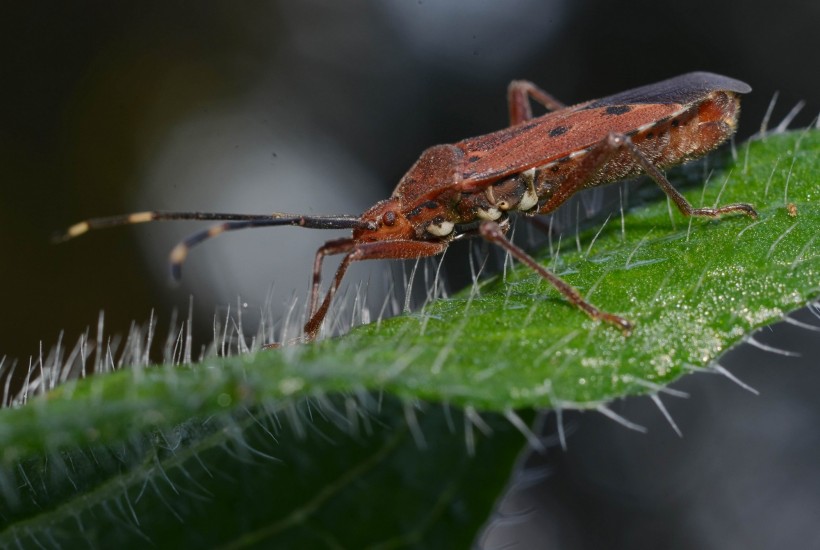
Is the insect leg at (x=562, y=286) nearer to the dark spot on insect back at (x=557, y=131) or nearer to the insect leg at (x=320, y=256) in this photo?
the insect leg at (x=320, y=256)

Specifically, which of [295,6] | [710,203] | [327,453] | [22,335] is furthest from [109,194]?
[327,453]

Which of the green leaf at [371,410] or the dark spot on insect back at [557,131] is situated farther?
the dark spot on insect back at [557,131]

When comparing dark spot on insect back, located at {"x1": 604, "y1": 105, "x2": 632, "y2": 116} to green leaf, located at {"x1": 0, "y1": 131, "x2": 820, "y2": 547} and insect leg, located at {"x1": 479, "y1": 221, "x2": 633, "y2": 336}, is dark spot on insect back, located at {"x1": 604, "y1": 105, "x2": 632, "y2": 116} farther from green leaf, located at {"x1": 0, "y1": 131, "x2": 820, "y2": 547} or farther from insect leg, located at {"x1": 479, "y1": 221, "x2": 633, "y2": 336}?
green leaf, located at {"x1": 0, "y1": 131, "x2": 820, "y2": 547}

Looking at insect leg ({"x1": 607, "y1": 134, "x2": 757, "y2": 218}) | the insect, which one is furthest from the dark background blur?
insect leg ({"x1": 607, "y1": 134, "x2": 757, "y2": 218})

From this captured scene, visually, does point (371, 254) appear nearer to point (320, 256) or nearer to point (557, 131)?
point (320, 256)

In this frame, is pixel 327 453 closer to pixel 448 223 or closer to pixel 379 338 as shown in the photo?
pixel 379 338

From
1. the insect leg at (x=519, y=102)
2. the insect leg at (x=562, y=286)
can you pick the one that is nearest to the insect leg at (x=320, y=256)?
the insect leg at (x=562, y=286)

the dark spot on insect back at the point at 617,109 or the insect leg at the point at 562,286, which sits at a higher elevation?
the dark spot on insect back at the point at 617,109
